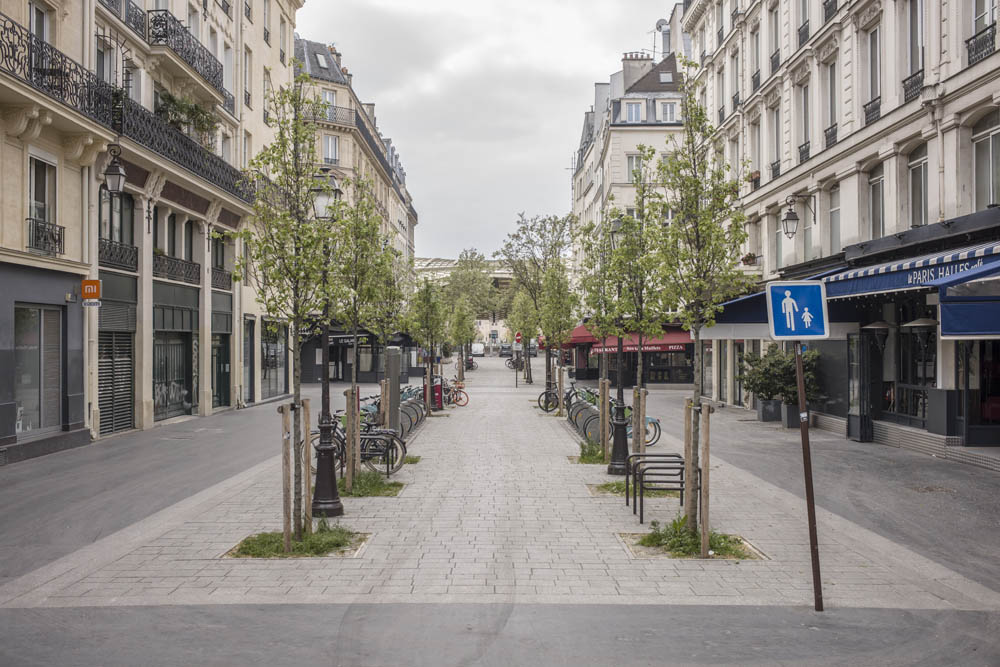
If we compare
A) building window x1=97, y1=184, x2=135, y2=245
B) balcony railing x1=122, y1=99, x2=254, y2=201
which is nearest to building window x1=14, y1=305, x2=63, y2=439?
building window x1=97, y1=184, x2=135, y2=245

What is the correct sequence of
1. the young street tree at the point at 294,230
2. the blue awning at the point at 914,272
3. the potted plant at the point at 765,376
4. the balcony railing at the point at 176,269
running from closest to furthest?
the young street tree at the point at 294,230 < the blue awning at the point at 914,272 < the potted plant at the point at 765,376 < the balcony railing at the point at 176,269

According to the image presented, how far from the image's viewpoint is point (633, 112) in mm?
45875

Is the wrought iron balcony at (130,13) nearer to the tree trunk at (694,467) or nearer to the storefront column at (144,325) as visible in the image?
the storefront column at (144,325)

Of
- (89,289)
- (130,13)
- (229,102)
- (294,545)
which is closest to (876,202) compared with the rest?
(294,545)

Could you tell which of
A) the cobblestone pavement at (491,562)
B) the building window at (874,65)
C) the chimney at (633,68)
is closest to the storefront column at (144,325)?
the cobblestone pavement at (491,562)

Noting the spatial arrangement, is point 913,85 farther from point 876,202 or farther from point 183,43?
point 183,43

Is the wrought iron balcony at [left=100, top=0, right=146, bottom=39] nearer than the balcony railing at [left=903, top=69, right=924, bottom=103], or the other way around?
the balcony railing at [left=903, top=69, right=924, bottom=103]

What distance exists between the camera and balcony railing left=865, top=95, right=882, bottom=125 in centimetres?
1696

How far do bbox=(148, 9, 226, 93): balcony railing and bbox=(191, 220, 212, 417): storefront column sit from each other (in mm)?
4484

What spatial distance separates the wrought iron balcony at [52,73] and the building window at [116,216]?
187cm

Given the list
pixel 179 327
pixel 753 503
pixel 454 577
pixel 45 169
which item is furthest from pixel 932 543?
pixel 179 327

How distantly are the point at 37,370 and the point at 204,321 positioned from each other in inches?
327

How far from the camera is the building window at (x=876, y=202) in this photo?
1733cm

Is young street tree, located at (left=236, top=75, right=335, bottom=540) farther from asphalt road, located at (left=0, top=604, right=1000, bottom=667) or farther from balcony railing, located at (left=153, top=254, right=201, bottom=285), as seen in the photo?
balcony railing, located at (left=153, top=254, right=201, bottom=285)
